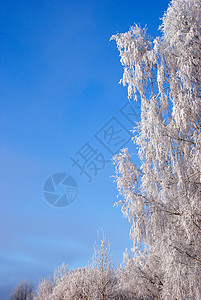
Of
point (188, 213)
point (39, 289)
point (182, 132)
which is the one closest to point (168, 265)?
point (188, 213)

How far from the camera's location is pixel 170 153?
7.32 metres

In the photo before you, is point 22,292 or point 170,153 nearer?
point 170,153

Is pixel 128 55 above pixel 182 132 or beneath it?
above

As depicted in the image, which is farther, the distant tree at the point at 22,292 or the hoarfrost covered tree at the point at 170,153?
the distant tree at the point at 22,292

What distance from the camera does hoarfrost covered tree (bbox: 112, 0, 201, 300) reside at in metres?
6.89

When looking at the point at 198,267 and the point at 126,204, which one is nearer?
the point at 198,267

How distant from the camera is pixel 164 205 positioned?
301 inches

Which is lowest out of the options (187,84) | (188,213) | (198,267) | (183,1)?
(198,267)

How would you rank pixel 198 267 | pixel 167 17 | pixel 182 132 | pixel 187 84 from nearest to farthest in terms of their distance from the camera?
pixel 198 267 < pixel 187 84 < pixel 182 132 < pixel 167 17

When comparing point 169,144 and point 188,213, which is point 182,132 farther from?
point 188,213

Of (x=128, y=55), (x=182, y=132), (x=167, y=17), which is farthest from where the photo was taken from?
(x=128, y=55)

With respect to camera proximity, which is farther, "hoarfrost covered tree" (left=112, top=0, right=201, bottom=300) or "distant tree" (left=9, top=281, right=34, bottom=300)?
"distant tree" (left=9, top=281, right=34, bottom=300)

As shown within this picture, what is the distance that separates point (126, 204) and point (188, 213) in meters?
1.87

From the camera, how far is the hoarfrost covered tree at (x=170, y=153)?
689 cm
